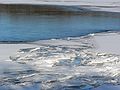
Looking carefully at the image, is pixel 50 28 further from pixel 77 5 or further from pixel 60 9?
pixel 77 5

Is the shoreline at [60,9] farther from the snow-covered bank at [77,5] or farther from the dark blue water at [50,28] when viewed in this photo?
the dark blue water at [50,28]

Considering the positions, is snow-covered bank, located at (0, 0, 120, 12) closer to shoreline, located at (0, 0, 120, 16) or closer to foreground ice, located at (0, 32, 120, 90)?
shoreline, located at (0, 0, 120, 16)

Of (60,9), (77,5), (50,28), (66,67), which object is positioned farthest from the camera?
(77,5)

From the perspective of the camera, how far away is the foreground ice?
21.9 feet

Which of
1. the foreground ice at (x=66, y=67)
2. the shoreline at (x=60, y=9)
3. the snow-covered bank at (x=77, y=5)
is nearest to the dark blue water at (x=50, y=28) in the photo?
the foreground ice at (x=66, y=67)

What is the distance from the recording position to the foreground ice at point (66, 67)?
6680 millimetres

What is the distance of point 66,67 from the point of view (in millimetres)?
7855

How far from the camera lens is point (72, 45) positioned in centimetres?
1111

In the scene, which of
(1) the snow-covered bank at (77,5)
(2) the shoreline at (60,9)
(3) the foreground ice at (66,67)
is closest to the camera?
(3) the foreground ice at (66,67)

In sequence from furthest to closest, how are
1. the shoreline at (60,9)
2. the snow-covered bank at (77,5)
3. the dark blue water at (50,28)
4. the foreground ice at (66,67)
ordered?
the snow-covered bank at (77,5)
the shoreline at (60,9)
the dark blue water at (50,28)
the foreground ice at (66,67)

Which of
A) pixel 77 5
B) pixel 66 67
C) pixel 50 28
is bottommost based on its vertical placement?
pixel 77 5

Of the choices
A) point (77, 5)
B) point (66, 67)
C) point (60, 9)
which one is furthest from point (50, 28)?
point (77, 5)

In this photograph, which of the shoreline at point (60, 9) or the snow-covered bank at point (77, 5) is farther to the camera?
the snow-covered bank at point (77, 5)

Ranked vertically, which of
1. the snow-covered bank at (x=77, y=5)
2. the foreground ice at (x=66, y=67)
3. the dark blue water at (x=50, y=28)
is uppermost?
the foreground ice at (x=66, y=67)
